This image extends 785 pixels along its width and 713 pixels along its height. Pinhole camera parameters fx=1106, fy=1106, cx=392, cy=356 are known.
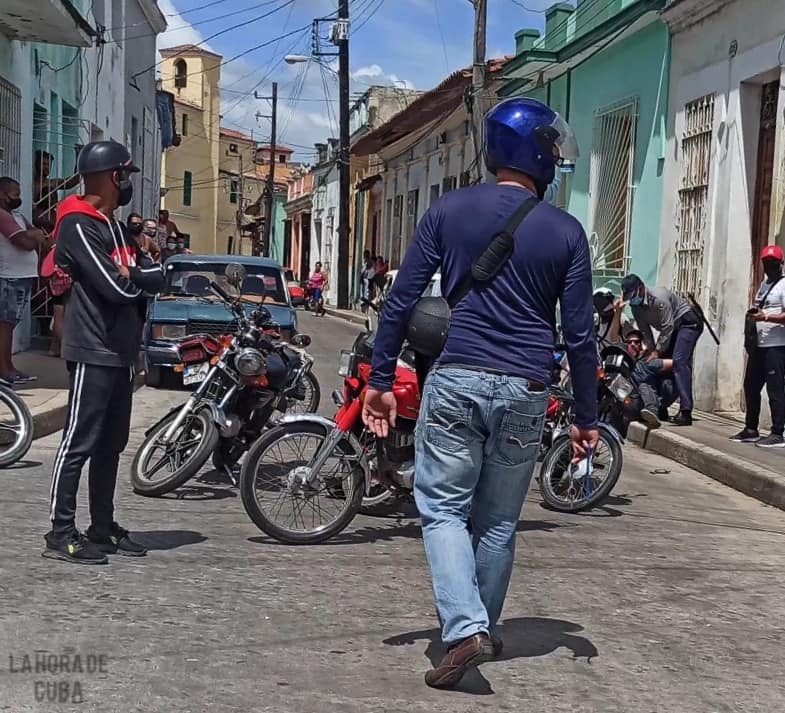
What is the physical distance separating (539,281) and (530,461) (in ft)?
1.99

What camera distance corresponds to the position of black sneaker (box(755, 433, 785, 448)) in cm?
961

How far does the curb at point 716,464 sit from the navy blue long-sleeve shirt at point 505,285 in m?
4.71

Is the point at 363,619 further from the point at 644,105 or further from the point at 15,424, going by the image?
the point at 644,105

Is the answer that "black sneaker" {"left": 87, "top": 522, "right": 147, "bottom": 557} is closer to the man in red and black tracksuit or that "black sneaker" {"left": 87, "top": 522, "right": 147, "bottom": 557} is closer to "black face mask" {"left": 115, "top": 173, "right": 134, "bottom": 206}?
the man in red and black tracksuit

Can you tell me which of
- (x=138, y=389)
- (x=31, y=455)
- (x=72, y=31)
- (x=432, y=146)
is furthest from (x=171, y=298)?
(x=432, y=146)

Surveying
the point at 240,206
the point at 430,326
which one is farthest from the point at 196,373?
the point at 240,206

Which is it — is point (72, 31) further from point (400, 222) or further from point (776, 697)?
point (400, 222)

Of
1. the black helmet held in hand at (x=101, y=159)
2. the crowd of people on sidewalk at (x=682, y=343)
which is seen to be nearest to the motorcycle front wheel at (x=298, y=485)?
the black helmet held in hand at (x=101, y=159)

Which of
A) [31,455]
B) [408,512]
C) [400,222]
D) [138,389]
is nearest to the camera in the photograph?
[408,512]

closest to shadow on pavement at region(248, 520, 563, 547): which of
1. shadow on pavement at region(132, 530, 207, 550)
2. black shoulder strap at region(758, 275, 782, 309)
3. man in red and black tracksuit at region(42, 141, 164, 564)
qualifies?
shadow on pavement at region(132, 530, 207, 550)

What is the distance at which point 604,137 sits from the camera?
16.5 metres

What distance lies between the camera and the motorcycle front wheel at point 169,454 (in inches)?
252

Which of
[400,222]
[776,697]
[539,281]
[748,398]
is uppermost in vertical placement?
[400,222]

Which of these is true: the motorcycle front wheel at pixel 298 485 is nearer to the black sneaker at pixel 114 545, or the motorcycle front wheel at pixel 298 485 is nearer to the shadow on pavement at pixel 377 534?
the shadow on pavement at pixel 377 534
